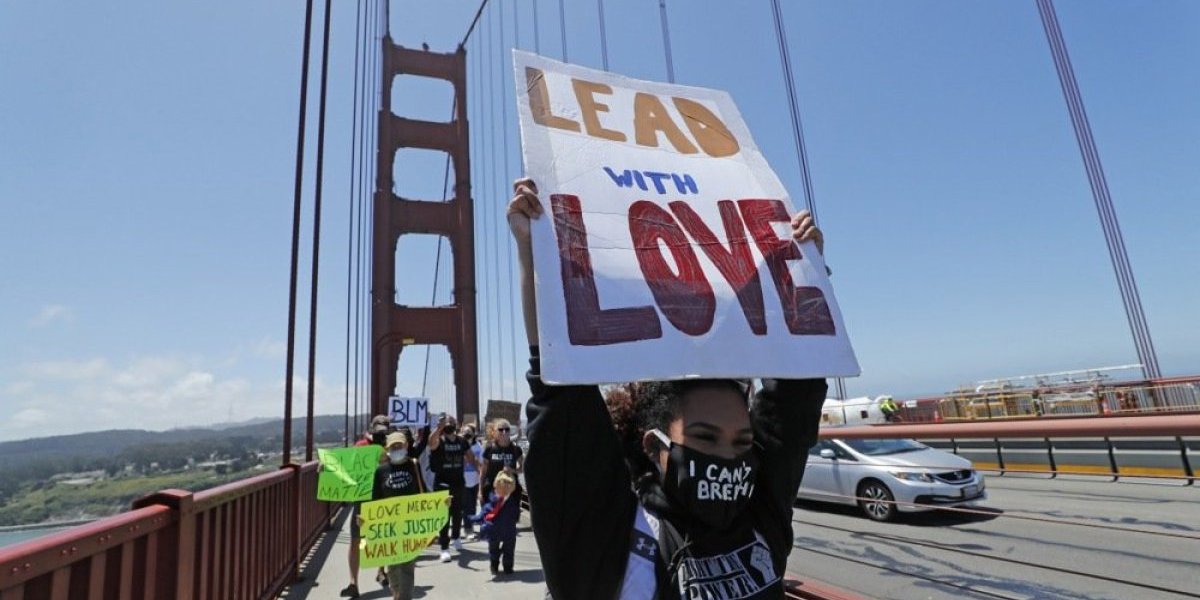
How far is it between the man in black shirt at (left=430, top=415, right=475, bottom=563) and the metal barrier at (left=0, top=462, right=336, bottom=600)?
1563 millimetres

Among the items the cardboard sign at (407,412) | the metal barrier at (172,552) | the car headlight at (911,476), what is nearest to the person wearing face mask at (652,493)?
the metal barrier at (172,552)

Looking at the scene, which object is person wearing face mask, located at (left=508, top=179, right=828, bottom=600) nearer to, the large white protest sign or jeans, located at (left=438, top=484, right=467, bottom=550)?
the large white protest sign

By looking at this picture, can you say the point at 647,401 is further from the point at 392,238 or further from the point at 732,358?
the point at 392,238

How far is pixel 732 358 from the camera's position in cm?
130

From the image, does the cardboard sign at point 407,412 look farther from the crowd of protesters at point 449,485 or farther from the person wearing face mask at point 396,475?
the person wearing face mask at point 396,475

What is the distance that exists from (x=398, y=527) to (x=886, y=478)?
5.86m

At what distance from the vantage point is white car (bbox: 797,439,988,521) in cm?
742

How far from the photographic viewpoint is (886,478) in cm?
775

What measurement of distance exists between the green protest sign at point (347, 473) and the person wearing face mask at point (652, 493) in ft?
15.7

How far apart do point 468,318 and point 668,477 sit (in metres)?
20.1

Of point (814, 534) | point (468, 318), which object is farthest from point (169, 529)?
point (468, 318)

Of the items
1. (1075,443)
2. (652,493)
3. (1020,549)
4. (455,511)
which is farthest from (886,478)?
(652,493)

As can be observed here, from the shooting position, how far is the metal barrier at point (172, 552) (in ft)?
5.36

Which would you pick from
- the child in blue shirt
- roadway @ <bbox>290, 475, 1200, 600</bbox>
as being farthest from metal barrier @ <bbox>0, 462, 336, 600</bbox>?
the child in blue shirt
